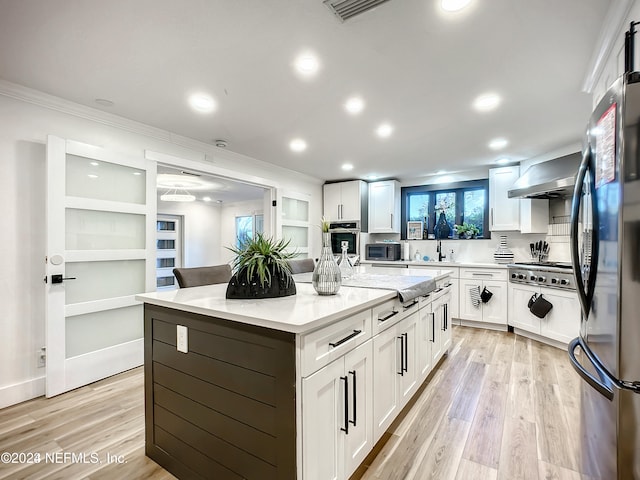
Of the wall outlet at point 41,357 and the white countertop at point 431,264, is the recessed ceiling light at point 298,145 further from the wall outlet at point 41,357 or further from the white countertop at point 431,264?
the wall outlet at point 41,357

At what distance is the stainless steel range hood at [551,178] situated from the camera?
3362 mm

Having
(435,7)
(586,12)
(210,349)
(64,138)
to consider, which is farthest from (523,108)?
(64,138)

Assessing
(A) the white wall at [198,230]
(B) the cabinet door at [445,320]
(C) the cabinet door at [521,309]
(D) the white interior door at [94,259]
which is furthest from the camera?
(A) the white wall at [198,230]

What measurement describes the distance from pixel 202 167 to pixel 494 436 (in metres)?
3.66

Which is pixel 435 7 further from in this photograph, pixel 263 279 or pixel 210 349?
pixel 210 349

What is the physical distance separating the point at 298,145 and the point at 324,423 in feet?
10.3

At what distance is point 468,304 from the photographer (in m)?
4.46

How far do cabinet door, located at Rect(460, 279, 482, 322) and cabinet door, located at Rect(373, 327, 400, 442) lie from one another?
298 centimetres

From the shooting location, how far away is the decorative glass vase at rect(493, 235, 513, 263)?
4594 millimetres

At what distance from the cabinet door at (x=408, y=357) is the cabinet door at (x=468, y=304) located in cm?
258

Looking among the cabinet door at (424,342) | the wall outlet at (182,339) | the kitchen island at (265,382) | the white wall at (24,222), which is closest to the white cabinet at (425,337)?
the cabinet door at (424,342)

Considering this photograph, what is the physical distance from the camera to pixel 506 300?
420cm

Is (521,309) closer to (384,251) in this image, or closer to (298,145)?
(384,251)

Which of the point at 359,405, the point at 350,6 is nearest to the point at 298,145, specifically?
the point at 350,6
